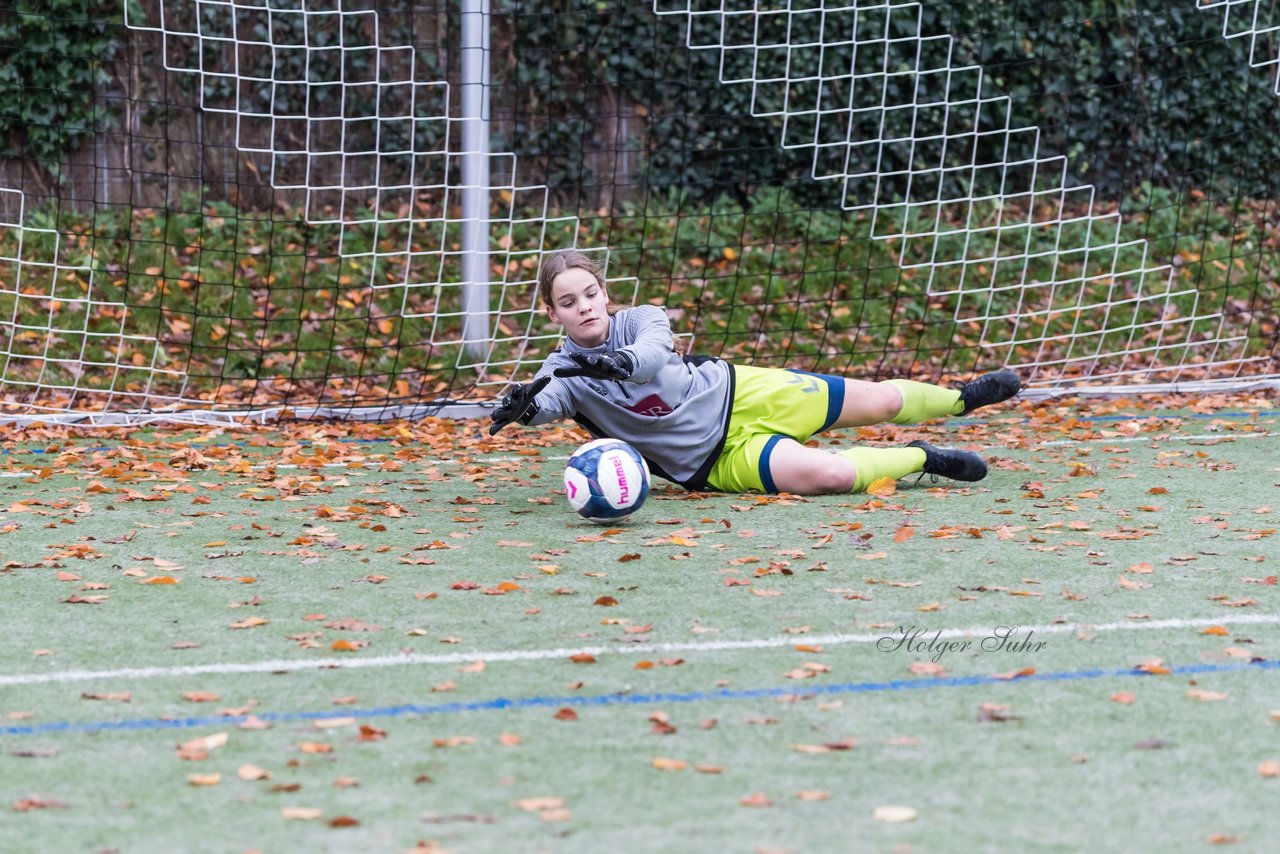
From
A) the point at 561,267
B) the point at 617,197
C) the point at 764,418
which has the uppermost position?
the point at 617,197

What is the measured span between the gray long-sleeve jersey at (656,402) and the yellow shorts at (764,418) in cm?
5

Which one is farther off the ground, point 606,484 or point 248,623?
point 606,484

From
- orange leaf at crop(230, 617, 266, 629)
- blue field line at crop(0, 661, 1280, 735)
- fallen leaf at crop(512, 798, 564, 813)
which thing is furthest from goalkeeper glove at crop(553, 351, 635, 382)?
fallen leaf at crop(512, 798, 564, 813)

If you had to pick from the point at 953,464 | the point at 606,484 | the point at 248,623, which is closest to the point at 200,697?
the point at 248,623

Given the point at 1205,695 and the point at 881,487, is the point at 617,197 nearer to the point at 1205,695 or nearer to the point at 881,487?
the point at 881,487

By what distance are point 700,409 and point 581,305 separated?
605 mm

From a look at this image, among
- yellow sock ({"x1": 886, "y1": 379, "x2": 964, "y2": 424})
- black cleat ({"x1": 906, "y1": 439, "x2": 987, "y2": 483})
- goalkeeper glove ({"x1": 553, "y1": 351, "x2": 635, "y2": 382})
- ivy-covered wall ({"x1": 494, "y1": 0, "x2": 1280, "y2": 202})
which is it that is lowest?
black cleat ({"x1": 906, "y1": 439, "x2": 987, "y2": 483})

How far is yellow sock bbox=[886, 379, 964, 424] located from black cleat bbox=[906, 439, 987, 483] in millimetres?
336

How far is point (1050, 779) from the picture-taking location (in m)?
2.81

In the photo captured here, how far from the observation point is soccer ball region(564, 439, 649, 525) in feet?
17.3

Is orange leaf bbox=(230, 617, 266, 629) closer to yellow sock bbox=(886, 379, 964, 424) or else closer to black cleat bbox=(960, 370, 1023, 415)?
yellow sock bbox=(886, 379, 964, 424)

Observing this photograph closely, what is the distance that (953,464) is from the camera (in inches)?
233

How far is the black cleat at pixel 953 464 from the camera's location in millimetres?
5906

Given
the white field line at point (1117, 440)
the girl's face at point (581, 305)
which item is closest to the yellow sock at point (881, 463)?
the girl's face at point (581, 305)
